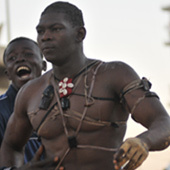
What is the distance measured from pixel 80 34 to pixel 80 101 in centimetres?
→ 43

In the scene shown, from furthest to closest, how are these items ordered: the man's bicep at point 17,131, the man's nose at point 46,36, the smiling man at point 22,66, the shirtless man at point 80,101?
the smiling man at point 22,66 < the man's bicep at point 17,131 < the man's nose at point 46,36 < the shirtless man at point 80,101

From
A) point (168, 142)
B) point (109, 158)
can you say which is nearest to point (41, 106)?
point (109, 158)

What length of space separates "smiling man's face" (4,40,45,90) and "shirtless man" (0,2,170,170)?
1650mm

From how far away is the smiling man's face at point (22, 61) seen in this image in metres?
5.12

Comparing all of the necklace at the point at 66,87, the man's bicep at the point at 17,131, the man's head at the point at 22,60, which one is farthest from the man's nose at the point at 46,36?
the man's head at the point at 22,60

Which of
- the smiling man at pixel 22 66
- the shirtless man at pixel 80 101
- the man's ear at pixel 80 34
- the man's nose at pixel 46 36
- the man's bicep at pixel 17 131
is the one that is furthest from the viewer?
the smiling man at pixel 22 66

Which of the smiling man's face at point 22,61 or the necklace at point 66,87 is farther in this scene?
the smiling man's face at point 22,61

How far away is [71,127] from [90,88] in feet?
0.83

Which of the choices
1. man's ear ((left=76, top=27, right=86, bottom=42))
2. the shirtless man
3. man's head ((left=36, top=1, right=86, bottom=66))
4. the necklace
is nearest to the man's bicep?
the shirtless man

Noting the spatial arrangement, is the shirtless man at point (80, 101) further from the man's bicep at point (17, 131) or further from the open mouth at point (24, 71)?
the open mouth at point (24, 71)

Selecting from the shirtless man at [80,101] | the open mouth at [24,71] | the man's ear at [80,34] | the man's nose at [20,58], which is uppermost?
the man's ear at [80,34]

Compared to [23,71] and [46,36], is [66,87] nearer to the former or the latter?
[46,36]

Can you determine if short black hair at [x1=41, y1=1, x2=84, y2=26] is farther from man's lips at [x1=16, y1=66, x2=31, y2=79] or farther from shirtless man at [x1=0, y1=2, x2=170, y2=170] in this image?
man's lips at [x1=16, y1=66, x2=31, y2=79]

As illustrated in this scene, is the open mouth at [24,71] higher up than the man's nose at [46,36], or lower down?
lower down
